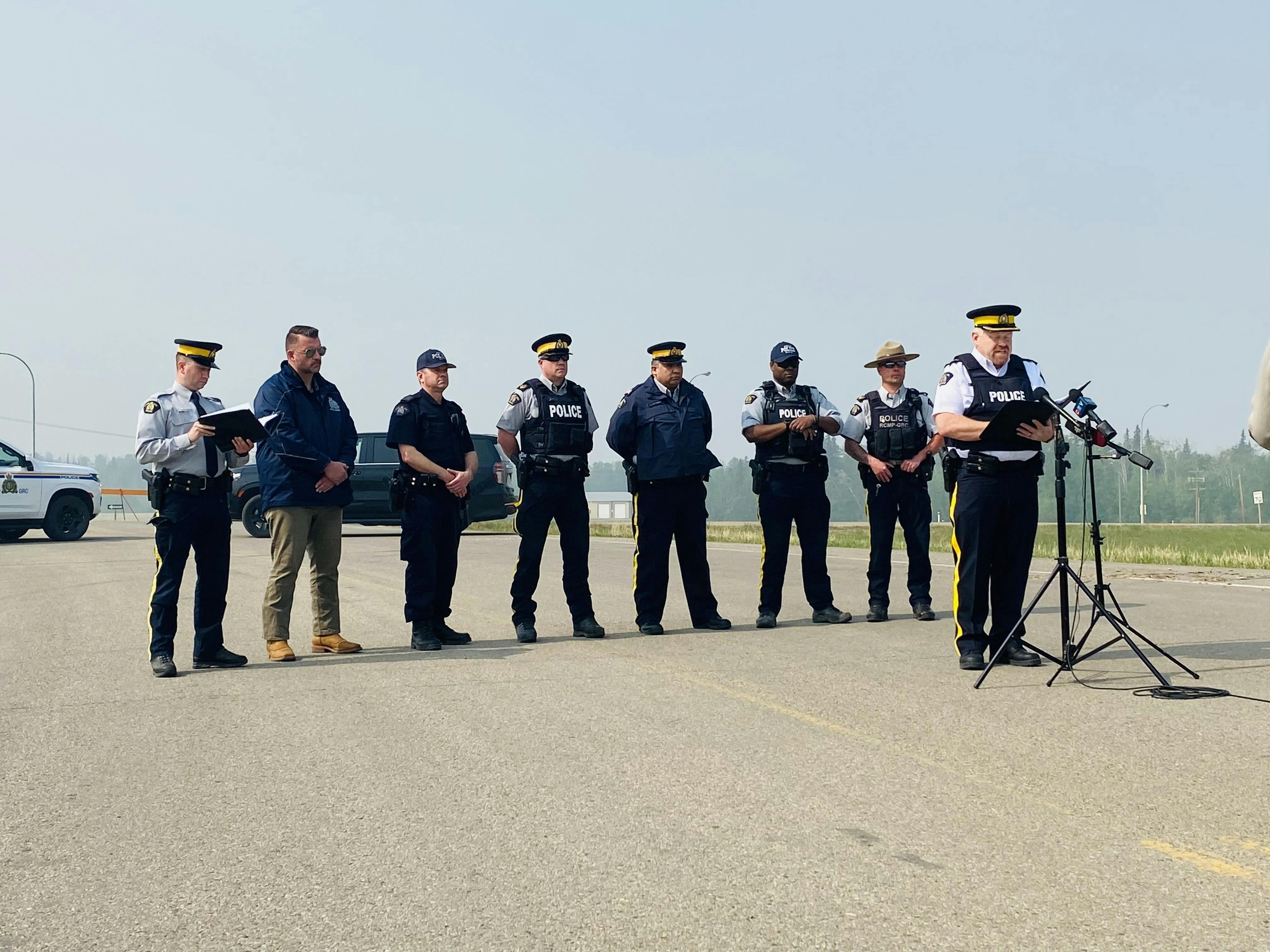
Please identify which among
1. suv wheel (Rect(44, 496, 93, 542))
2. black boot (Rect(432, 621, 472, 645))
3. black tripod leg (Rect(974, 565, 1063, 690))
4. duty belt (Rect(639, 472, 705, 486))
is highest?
duty belt (Rect(639, 472, 705, 486))

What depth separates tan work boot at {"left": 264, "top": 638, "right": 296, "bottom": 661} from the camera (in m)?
8.12

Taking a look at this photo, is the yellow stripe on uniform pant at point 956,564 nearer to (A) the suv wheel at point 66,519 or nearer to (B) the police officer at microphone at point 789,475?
(B) the police officer at microphone at point 789,475

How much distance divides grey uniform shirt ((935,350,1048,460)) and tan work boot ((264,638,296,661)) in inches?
176

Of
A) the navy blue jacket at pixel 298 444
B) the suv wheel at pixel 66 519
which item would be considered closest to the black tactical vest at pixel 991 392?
the navy blue jacket at pixel 298 444

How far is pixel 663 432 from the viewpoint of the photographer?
9625mm

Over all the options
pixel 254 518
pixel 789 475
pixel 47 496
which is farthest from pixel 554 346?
pixel 47 496

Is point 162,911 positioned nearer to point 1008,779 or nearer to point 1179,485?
point 1008,779

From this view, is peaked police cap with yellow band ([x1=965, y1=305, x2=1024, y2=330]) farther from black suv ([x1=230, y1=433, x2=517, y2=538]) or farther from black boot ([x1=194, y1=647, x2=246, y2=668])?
black suv ([x1=230, y1=433, x2=517, y2=538])

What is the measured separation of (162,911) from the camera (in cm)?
335

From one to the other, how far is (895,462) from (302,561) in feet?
16.6

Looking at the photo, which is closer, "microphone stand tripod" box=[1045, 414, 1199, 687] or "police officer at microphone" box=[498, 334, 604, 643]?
"microphone stand tripod" box=[1045, 414, 1199, 687]

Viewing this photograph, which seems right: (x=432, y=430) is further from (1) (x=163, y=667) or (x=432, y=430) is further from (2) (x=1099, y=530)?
(2) (x=1099, y=530)

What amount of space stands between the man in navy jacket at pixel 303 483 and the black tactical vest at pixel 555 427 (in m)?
1.38

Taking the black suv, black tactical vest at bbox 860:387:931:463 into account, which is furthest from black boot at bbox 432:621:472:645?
the black suv
